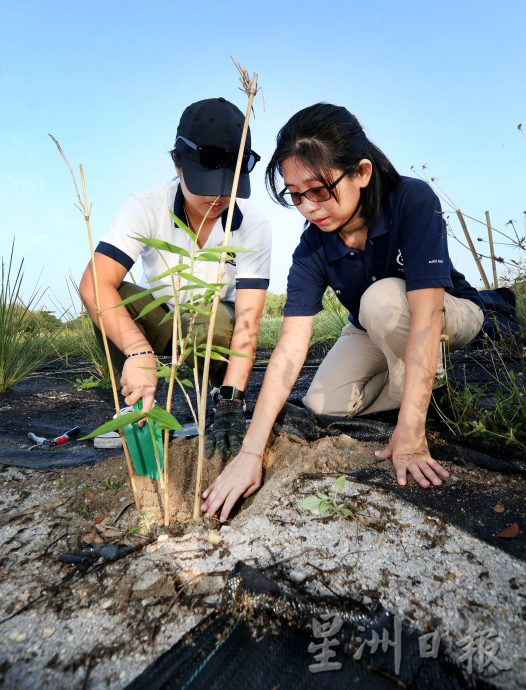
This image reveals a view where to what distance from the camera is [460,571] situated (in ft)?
4.10

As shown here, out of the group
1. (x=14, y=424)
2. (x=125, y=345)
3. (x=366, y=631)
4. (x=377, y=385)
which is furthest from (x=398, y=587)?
(x=14, y=424)

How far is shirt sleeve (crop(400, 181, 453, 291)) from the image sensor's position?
179cm

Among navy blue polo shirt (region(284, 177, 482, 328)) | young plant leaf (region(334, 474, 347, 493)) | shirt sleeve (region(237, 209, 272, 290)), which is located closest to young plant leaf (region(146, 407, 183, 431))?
young plant leaf (region(334, 474, 347, 493))

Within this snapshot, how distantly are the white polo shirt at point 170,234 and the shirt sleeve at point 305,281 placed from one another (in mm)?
267

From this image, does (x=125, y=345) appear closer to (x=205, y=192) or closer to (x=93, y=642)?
(x=205, y=192)

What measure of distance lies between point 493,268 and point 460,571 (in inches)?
60.5

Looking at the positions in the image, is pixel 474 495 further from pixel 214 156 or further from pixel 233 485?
pixel 214 156

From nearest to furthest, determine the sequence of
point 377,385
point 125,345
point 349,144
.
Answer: point 349,144
point 125,345
point 377,385

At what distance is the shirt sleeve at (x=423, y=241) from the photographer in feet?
5.86

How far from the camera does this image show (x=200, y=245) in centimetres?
247

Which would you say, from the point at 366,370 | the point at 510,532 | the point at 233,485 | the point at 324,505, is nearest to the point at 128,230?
the point at 233,485

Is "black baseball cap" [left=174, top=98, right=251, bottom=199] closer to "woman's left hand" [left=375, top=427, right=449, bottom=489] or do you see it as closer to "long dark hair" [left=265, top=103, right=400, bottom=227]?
"long dark hair" [left=265, top=103, right=400, bottom=227]

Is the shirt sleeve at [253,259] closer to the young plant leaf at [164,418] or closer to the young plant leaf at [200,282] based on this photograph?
the young plant leaf at [200,282]

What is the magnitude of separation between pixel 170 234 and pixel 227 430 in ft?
3.58
